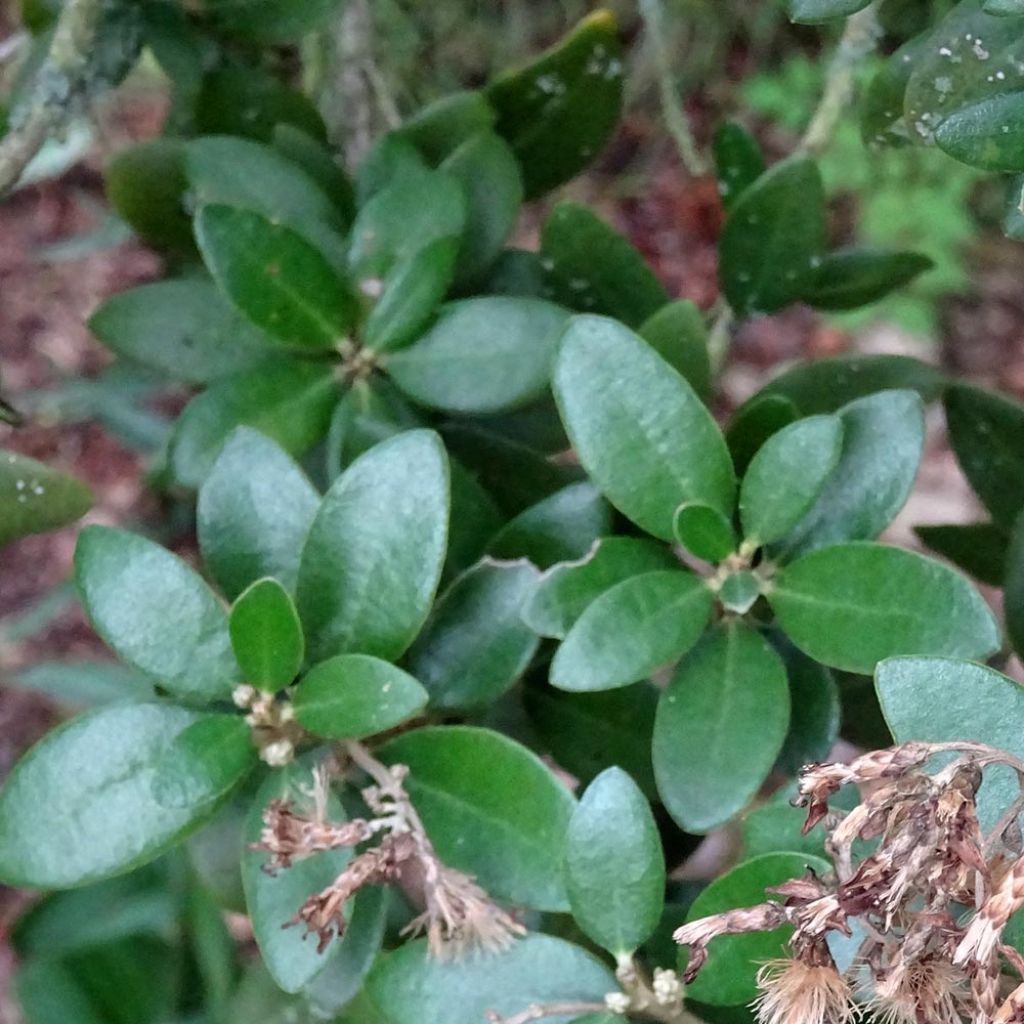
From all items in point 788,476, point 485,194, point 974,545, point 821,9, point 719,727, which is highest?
point 821,9

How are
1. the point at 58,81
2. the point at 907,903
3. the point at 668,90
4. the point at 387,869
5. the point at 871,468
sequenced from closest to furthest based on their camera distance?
the point at 907,903, the point at 387,869, the point at 871,468, the point at 58,81, the point at 668,90

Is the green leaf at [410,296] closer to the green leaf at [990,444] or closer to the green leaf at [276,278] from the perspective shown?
the green leaf at [276,278]

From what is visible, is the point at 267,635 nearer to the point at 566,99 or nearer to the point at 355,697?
the point at 355,697

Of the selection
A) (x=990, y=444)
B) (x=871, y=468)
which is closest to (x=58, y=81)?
(x=871, y=468)

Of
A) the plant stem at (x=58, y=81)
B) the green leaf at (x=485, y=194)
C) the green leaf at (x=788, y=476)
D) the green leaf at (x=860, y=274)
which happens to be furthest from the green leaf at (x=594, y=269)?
the plant stem at (x=58, y=81)

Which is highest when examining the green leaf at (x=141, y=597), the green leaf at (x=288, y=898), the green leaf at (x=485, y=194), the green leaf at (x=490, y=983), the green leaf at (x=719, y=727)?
the green leaf at (x=485, y=194)

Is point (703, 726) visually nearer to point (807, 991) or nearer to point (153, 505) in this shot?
point (807, 991)
